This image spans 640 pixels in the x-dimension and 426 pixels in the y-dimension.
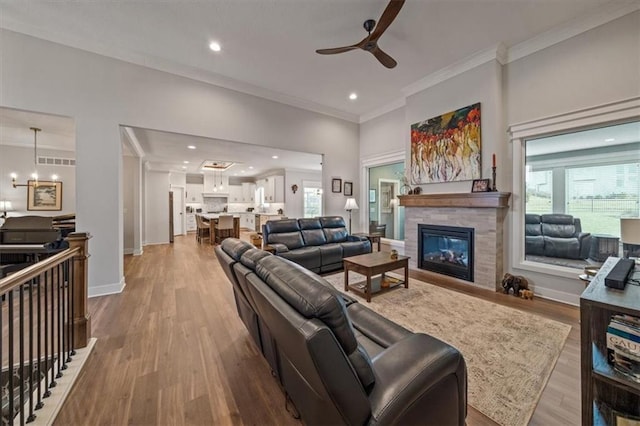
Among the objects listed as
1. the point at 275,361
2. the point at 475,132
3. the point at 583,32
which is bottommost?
the point at 275,361

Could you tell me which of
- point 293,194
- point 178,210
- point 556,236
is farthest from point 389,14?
point 178,210

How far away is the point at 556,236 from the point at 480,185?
2.40 m

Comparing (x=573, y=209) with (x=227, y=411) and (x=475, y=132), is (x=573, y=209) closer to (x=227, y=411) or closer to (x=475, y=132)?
(x=475, y=132)

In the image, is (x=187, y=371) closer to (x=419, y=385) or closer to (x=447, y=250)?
(x=419, y=385)

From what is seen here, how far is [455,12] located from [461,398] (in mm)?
3769

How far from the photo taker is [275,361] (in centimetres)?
169

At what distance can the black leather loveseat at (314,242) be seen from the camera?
4.29 metres

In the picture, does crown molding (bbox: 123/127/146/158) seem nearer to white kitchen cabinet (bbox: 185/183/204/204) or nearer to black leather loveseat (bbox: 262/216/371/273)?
black leather loveseat (bbox: 262/216/371/273)

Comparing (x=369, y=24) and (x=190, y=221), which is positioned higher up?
(x=369, y=24)

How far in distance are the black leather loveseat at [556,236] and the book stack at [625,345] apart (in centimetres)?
387

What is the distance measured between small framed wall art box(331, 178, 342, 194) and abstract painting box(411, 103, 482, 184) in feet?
5.92

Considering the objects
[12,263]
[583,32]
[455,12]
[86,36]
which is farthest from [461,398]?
[12,263]

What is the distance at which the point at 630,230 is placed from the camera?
85.2 inches

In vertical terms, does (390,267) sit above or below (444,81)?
below
